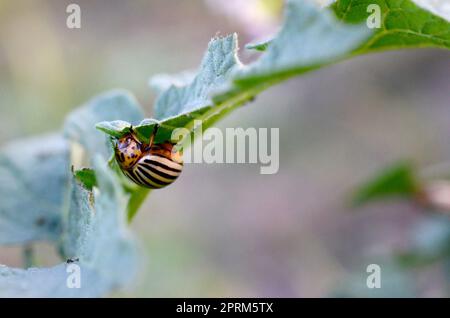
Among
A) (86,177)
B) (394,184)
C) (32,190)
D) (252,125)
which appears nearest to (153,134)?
(86,177)

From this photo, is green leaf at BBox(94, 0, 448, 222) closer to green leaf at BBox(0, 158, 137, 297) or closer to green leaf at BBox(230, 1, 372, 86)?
green leaf at BBox(230, 1, 372, 86)

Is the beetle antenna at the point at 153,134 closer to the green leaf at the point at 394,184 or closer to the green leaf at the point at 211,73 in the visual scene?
the green leaf at the point at 211,73

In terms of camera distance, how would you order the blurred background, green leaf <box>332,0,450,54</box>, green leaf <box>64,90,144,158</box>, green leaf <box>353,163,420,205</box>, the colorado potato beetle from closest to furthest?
green leaf <box>332,0,450,54</box>
the colorado potato beetle
green leaf <box>64,90,144,158</box>
green leaf <box>353,163,420,205</box>
the blurred background

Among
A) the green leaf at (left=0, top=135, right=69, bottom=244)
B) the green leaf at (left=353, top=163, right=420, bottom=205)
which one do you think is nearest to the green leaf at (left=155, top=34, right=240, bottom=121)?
the green leaf at (left=0, top=135, right=69, bottom=244)

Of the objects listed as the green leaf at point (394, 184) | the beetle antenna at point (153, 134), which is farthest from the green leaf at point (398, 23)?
the green leaf at point (394, 184)
